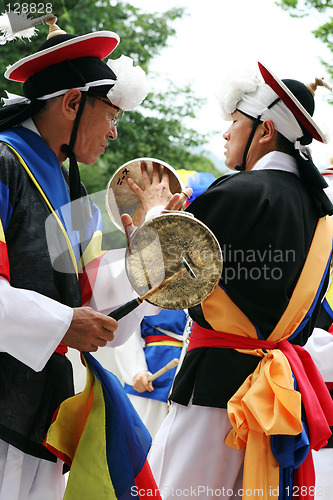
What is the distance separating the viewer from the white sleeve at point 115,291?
256 cm

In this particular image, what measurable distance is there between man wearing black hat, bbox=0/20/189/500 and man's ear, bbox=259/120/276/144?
2.02ft

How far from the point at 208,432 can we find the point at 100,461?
58cm

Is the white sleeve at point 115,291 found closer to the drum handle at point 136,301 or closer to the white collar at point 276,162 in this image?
the drum handle at point 136,301

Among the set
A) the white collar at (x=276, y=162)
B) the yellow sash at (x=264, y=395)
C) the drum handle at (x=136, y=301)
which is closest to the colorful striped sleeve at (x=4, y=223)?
the drum handle at (x=136, y=301)

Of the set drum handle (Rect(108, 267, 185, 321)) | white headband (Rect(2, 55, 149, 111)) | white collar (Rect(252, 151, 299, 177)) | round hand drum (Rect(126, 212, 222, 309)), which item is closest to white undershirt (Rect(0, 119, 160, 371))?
drum handle (Rect(108, 267, 185, 321))

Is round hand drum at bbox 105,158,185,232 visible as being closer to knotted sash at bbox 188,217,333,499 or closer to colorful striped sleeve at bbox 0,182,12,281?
knotted sash at bbox 188,217,333,499

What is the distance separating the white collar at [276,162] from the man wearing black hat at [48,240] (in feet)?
2.06

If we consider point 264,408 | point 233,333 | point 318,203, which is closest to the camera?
point 264,408

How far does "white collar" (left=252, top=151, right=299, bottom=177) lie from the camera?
286 centimetres

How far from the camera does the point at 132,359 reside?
461 cm

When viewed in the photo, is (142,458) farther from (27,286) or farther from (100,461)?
(27,286)

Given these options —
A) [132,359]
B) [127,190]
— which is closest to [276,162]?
[127,190]

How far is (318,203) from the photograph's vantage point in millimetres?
2844

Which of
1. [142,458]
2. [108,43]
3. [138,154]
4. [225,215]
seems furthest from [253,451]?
[138,154]
